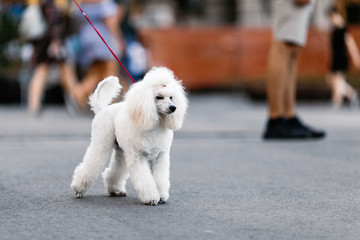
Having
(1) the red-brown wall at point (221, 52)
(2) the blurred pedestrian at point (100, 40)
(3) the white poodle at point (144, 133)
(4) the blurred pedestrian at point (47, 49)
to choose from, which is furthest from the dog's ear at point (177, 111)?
(1) the red-brown wall at point (221, 52)

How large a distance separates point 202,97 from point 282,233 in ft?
51.3

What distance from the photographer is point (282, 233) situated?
4184 millimetres

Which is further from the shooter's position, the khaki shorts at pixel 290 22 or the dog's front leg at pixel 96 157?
the khaki shorts at pixel 290 22

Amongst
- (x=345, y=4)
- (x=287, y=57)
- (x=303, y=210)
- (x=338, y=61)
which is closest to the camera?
(x=303, y=210)

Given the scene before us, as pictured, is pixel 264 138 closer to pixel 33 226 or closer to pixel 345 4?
pixel 33 226

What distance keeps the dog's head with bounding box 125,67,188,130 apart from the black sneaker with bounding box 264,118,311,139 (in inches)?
160

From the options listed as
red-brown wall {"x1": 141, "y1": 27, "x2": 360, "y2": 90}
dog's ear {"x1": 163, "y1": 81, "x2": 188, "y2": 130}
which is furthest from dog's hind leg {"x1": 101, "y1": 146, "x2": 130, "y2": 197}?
red-brown wall {"x1": 141, "y1": 27, "x2": 360, "y2": 90}

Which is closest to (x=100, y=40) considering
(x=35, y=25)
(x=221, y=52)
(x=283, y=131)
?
(x=35, y=25)

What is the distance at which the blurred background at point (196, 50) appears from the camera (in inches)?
616

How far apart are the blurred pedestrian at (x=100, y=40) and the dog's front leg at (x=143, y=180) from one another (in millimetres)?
6857

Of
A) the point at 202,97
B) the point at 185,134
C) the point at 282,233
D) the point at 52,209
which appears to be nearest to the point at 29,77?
the point at 202,97

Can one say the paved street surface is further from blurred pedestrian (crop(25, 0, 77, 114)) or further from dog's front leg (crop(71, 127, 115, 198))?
blurred pedestrian (crop(25, 0, 77, 114))

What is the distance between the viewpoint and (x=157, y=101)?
16.3ft

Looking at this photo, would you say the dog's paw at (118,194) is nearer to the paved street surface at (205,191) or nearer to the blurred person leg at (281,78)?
the paved street surface at (205,191)
